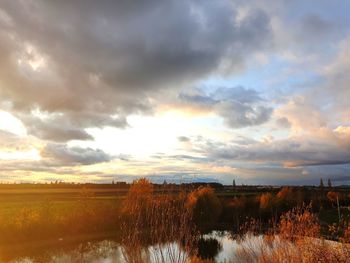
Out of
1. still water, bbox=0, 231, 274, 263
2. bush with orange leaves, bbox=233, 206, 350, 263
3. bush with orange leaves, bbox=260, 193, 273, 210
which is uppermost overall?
bush with orange leaves, bbox=260, 193, 273, 210

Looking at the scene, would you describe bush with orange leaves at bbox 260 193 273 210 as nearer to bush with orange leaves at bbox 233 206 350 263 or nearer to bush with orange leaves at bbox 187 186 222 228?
bush with orange leaves at bbox 187 186 222 228

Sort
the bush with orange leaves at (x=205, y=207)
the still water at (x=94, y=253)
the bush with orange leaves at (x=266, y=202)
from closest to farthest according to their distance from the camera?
the still water at (x=94, y=253), the bush with orange leaves at (x=205, y=207), the bush with orange leaves at (x=266, y=202)

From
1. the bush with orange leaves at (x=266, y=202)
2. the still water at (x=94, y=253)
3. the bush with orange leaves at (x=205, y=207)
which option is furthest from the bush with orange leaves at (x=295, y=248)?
the bush with orange leaves at (x=266, y=202)

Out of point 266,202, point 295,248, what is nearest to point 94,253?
point 295,248

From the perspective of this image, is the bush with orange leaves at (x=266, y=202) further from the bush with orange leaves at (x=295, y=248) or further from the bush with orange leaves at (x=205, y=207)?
the bush with orange leaves at (x=295, y=248)

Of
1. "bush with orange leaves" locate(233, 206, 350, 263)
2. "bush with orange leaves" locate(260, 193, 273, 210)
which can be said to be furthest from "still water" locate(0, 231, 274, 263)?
"bush with orange leaves" locate(260, 193, 273, 210)

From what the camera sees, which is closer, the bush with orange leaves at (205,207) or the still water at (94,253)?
the still water at (94,253)

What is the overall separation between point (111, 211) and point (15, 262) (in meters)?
18.6

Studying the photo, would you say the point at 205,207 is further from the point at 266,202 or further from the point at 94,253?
the point at 94,253

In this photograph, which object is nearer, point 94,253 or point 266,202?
point 94,253

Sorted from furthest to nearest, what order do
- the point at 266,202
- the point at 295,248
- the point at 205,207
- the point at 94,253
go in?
the point at 266,202 < the point at 205,207 < the point at 94,253 < the point at 295,248

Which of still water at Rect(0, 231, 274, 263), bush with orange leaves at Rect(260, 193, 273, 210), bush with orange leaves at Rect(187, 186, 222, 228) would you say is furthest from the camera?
bush with orange leaves at Rect(260, 193, 273, 210)

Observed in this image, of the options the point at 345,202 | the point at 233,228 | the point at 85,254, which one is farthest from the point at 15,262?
the point at 345,202

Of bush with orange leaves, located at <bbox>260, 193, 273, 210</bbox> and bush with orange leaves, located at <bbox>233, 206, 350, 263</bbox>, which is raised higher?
bush with orange leaves, located at <bbox>260, 193, 273, 210</bbox>
